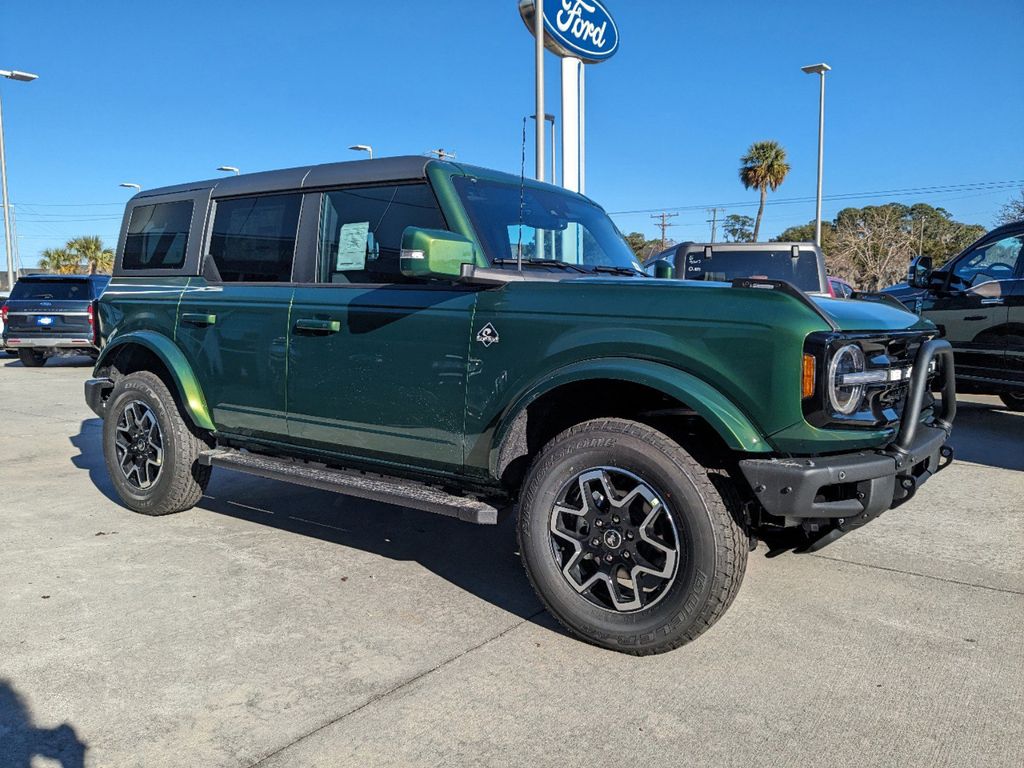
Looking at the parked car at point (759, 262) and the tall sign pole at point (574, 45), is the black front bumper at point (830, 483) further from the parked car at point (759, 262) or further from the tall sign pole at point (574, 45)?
the tall sign pole at point (574, 45)

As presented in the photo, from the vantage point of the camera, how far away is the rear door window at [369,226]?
409 centimetres

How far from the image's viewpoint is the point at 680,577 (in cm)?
314

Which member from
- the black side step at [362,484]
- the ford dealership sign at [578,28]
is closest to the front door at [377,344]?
the black side step at [362,484]

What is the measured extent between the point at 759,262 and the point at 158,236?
7069 millimetres

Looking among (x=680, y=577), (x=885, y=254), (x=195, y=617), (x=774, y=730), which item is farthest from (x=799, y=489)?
(x=885, y=254)

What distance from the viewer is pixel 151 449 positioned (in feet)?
17.1

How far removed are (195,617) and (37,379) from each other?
12.8m

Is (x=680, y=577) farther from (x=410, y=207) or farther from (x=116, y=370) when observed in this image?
(x=116, y=370)

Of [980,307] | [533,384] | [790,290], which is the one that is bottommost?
[533,384]

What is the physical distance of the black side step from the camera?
11.8ft

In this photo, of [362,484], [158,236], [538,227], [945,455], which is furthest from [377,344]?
[945,455]

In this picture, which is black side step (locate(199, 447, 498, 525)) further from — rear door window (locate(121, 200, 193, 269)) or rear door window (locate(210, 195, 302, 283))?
rear door window (locate(121, 200, 193, 269))

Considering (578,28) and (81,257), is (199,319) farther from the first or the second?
(81,257)

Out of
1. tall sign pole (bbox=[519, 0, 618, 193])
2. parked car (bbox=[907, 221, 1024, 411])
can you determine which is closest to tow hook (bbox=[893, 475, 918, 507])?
parked car (bbox=[907, 221, 1024, 411])
